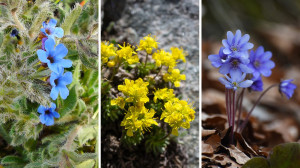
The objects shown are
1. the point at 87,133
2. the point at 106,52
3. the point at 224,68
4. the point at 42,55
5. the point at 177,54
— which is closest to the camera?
the point at 42,55

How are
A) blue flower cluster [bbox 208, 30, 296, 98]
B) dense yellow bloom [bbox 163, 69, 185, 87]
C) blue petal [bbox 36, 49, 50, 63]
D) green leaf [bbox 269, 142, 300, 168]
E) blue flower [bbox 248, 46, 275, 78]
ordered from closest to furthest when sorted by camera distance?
blue petal [bbox 36, 49, 50, 63] < blue flower cluster [bbox 208, 30, 296, 98] < green leaf [bbox 269, 142, 300, 168] < dense yellow bloom [bbox 163, 69, 185, 87] < blue flower [bbox 248, 46, 275, 78]

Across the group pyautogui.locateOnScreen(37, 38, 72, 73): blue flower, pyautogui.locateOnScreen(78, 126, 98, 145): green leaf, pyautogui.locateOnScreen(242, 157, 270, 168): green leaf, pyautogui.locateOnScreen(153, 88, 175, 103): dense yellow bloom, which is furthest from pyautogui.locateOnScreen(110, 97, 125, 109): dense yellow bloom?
pyautogui.locateOnScreen(242, 157, 270, 168): green leaf

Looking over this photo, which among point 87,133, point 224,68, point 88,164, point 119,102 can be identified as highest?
point 224,68

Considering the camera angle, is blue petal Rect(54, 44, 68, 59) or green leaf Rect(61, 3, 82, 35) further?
green leaf Rect(61, 3, 82, 35)

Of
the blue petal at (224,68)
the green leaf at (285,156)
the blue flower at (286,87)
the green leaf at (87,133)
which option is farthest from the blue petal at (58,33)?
the blue flower at (286,87)

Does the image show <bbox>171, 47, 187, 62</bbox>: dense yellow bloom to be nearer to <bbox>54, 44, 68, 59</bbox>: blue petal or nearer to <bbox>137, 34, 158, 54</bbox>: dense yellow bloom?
<bbox>137, 34, 158, 54</bbox>: dense yellow bloom

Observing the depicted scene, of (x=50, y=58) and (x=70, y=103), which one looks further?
(x=70, y=103)

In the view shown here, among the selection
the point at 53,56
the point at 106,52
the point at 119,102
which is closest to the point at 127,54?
the point at 106,52

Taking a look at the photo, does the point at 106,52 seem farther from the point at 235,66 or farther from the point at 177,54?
the point at 235,66
